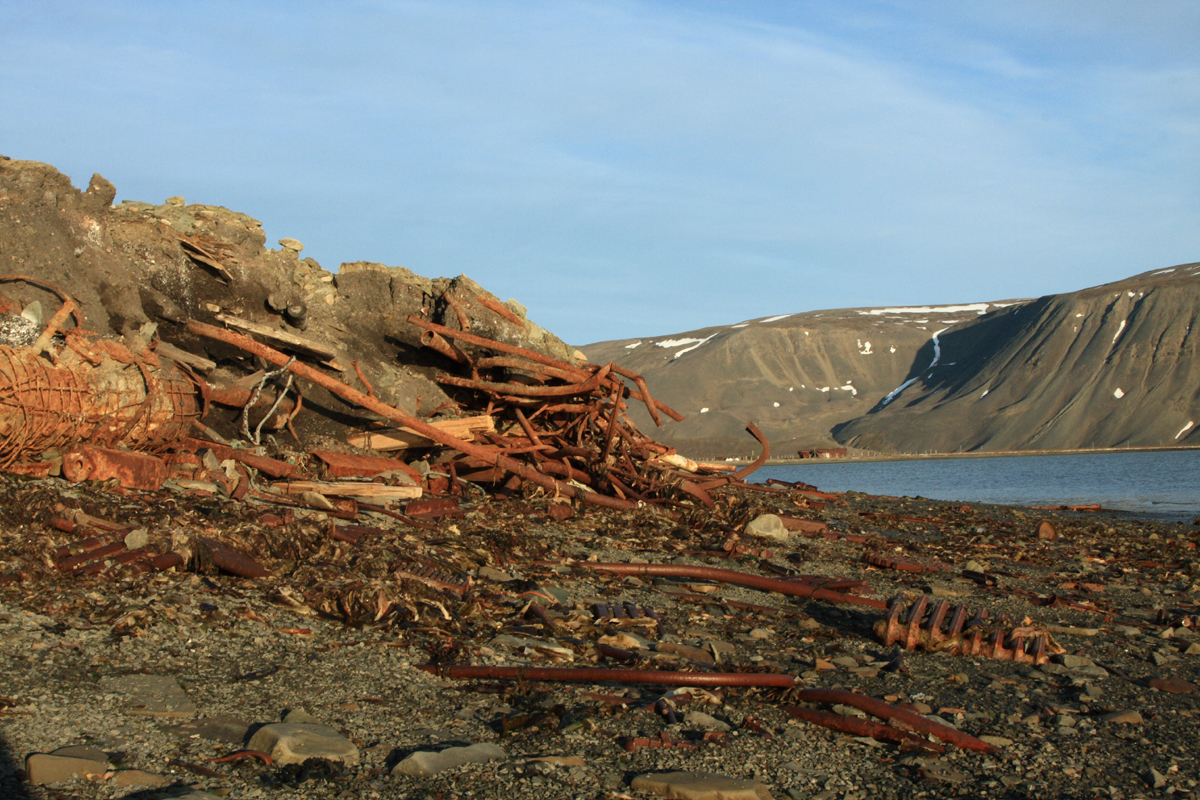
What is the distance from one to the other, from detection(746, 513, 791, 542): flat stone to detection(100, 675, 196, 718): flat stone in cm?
567

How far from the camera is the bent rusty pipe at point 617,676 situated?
3246 millimetres

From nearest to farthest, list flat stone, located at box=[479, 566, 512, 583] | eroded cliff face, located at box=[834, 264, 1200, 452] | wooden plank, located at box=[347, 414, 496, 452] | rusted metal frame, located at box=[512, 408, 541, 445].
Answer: flat stone, located at box=[479, 566, 512, 583] < wooden plank, located at box=[347, 414, 496, 452] < rusted metal frame, located at box=[512, 408, 541, 445] < eroded cliff face, located at box=[834, 264, 1200, 452]

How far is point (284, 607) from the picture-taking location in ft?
12.5

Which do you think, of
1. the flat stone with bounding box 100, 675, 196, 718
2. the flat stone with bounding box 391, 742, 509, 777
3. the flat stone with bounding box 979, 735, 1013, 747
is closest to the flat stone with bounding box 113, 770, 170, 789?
the flat stone with bounding box 100, 675, 196, 718

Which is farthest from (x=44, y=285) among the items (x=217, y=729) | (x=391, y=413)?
(x=217, y=729)

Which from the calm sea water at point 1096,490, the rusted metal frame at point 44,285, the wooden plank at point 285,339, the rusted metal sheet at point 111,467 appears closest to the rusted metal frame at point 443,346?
the wooden plank at point 285,339

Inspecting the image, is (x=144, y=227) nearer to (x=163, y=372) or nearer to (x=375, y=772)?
(x=163, y=372)

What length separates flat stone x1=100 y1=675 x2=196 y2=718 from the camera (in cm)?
261

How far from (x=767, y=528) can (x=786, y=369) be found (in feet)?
366

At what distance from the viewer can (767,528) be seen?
25.8 ft

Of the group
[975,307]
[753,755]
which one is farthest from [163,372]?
[975,307]

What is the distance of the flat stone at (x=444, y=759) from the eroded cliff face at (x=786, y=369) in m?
82.7

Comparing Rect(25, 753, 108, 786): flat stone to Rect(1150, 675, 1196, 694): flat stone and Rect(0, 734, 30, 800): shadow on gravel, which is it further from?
Rect(1150, 675, 1196, 694): flat stone

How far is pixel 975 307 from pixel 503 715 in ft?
528
